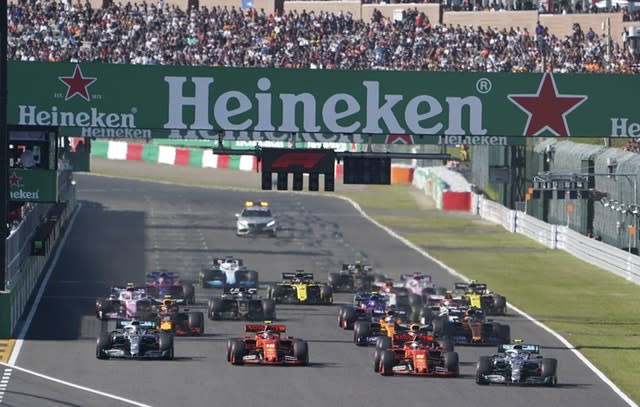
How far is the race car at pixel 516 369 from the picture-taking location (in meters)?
31.4

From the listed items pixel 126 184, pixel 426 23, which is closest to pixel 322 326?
pixel 426 23

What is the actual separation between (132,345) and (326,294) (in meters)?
12.5

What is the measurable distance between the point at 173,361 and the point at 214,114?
5.61 meters

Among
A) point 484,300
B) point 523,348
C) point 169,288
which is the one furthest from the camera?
point 169,288

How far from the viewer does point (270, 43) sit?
209 feet

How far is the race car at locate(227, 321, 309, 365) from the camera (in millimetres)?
33250

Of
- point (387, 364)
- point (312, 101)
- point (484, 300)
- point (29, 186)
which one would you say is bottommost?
point (387, 364)

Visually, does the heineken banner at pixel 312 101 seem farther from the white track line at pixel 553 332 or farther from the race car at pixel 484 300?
the race car at pixel 484 300

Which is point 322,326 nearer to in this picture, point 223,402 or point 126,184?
point 223,402

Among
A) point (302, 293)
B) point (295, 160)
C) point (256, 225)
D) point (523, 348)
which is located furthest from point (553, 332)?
point (256, 225)

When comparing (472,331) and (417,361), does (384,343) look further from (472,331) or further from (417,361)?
(472,331)

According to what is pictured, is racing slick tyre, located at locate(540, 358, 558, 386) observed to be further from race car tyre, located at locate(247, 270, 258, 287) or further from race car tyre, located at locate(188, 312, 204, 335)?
race car tyre, located at locate(247, 270, 258, 287)

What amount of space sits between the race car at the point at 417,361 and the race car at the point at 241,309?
8881 mm

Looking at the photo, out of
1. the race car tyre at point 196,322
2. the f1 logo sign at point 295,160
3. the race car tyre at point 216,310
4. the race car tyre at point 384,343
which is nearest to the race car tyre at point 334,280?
the race car tyre at point 216,310
